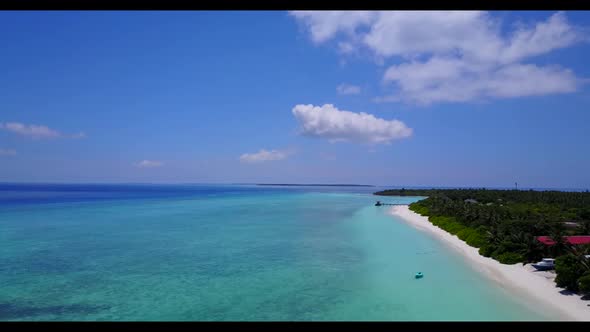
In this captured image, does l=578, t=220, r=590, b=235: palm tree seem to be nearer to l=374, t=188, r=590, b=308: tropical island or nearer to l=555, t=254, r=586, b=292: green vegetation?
l=374, t=188, r=590, b=308: tropical island

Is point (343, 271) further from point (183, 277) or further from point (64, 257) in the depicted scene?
point (64, 257)

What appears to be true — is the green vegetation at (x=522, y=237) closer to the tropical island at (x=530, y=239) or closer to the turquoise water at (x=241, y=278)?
the tropical island at (x=530, y=239)

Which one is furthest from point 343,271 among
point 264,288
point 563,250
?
point 563,250

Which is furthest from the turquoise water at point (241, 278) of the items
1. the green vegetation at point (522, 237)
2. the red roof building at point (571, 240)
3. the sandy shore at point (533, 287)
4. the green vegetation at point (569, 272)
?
the red roof building at point (571, 240)

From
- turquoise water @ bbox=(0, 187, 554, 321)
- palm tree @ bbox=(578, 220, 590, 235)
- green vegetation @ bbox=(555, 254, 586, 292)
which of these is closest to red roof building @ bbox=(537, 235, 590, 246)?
palm tree @ bbox=(578, 220, 590, 235)

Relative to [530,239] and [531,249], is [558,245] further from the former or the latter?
[530,239]

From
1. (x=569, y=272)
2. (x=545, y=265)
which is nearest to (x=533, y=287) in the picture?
(x=569, y=272)
